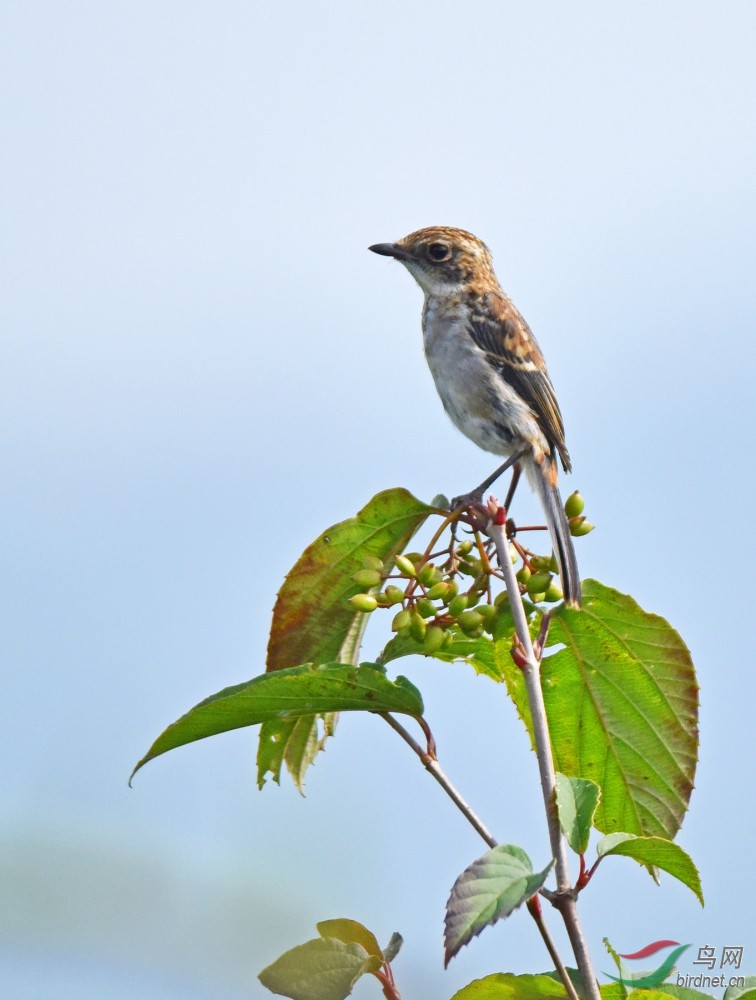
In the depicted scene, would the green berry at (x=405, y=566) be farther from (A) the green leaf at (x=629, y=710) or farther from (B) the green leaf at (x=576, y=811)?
(B) the green leaf at (x=576, y=811)

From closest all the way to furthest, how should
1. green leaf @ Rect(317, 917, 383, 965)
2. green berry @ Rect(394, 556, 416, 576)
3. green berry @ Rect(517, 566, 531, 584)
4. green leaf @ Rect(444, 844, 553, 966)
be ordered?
green leaf @ Rect(444, 844, 553, 966)
green leaf @ Rect(317, 917, 383, 965)
green berry @ Rect(394, 556, 416, 576)
green berry @ Rect(517, 566, 531, 584)

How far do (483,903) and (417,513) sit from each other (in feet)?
4.26

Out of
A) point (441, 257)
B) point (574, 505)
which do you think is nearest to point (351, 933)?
point (574, 505)

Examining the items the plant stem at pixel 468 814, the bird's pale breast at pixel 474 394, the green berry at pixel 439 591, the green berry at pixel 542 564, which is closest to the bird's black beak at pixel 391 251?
the bird's pale breast at pixel 474 394

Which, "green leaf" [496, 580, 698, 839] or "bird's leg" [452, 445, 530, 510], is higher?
"bird's leg" [452, 445, 530, 510]

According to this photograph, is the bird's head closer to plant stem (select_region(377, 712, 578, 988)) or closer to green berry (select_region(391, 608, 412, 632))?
green berry (select_region(391, 608, 412, 632))

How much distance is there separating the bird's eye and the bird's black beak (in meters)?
0.12

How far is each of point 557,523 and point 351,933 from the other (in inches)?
62.1

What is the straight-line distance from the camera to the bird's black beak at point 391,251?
526 cm

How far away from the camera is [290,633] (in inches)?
117

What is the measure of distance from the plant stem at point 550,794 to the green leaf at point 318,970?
48 cm

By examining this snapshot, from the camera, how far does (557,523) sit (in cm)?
355

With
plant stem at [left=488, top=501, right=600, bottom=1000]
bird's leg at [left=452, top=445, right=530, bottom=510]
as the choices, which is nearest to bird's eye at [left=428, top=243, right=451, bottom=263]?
bird's leg at [left=452, top=445, right=530, bottom=510]

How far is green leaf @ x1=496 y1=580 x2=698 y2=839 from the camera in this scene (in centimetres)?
275
